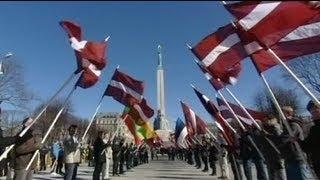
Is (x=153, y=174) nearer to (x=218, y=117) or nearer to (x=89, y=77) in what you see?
(x=218, y=117)

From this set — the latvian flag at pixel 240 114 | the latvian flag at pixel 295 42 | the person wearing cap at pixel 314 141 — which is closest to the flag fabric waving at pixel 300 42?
the latvian flag at pixel 295 42

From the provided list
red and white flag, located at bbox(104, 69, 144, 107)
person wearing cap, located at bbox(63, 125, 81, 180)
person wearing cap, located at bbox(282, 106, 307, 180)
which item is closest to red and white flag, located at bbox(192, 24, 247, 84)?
person wearing cap, located at bbox(282, 106, 307, 180)

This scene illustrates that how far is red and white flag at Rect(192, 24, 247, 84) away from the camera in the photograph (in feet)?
40.4

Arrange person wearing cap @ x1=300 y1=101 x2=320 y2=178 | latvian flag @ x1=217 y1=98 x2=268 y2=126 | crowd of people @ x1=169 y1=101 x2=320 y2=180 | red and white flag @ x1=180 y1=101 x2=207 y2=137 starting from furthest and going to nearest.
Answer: red and white flag @ x1=180 y1=101 x2=207 y2=137, latvian flag @ x1=217 y1=98 x2=268 y2=126, crowd of people @ x1=169 y1=101 x2=320 y2=180, person wearing cap @ x1=300 y1=101 x2=320 y2=178

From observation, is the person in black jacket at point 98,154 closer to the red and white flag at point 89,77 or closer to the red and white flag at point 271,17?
the red and white flag at point 89,77

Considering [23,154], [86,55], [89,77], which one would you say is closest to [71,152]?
[89,77]

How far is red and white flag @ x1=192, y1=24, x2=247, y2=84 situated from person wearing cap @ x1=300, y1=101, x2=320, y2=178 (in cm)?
320

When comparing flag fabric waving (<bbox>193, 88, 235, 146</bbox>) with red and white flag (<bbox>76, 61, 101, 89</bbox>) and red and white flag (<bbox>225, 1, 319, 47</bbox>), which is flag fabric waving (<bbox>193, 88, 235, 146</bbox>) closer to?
red and white flag (<bbox>76, 61, 101, 89</bbox>)

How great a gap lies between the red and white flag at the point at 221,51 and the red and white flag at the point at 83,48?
8.44ft

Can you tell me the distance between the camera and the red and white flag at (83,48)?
44.4 feet

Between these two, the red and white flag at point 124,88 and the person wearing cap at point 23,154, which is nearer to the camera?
the person wearing cap at point 23,154

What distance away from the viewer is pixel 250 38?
1062 cm

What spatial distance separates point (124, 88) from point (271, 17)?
33.8 feet

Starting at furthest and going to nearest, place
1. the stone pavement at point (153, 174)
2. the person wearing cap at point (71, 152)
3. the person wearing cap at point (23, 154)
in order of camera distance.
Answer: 1. the stone pavement at point (153, 174)
2. the person wearing cap at point (71, 152)
3. the person wearing cap at point (23, 154)
